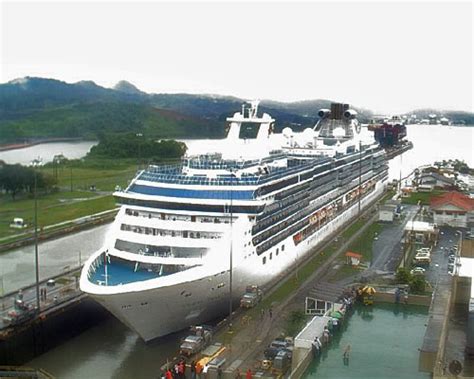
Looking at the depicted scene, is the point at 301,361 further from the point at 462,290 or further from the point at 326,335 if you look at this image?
the point at 462,290

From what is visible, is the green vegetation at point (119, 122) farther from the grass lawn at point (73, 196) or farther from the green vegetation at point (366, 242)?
the green vegetation at point (366, 242)

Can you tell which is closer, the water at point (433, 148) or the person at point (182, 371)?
the person at point (182, 371)

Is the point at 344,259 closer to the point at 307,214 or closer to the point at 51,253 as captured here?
the point at 307,214

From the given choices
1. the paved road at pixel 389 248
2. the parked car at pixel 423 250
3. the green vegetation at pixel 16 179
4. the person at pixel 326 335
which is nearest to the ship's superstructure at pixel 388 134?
the paved road at pixel 389 248

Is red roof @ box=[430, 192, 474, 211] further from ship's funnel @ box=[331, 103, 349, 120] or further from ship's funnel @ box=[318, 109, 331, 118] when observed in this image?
ship's funnel @ box=[318, 109, 331, 118]

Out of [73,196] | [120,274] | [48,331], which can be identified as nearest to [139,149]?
[73,196]
